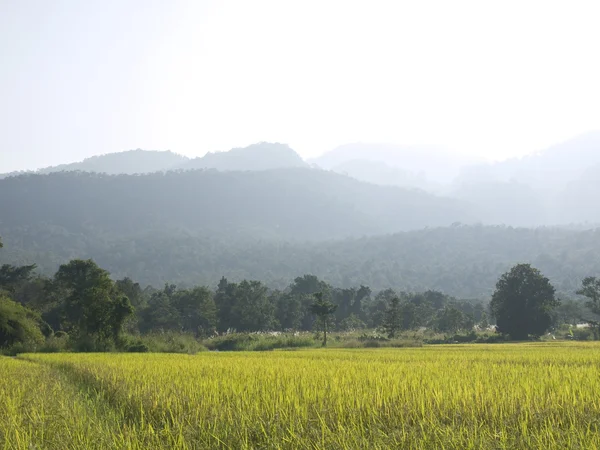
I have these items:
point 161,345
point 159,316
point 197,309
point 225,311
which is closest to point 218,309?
point 225,311

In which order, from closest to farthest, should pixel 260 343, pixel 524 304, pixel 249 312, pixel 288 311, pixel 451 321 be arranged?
pixel 260 343
pixel 524 304
pixel 451 321
pixel 249 312
pixel 288 311

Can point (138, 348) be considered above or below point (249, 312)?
above

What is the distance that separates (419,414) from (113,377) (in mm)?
6827

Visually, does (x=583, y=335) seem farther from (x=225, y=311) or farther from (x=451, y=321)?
(x=225, y=311)

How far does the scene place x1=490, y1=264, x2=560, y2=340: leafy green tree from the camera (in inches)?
1825

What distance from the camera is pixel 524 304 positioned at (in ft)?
155

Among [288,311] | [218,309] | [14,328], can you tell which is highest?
[14,328]

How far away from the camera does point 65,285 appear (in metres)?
48.9

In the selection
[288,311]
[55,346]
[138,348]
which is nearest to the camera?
[138,348]

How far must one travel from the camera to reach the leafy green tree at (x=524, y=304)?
4634 cm

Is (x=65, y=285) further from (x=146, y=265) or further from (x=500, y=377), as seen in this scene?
(x=146, y=265)

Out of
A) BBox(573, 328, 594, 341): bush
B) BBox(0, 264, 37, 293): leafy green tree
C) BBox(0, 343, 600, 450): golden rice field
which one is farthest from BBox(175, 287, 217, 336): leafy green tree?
BBox(0, 343, 600, 450): golden rice field

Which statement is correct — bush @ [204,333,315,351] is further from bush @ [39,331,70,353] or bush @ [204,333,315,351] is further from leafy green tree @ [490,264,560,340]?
leafy green tree @ [490,264,560,340]

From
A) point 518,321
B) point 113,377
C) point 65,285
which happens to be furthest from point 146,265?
point 113,377
